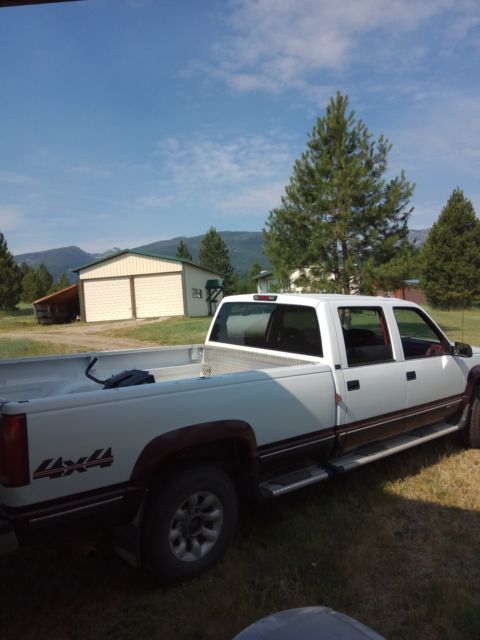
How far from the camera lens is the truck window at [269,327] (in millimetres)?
4332

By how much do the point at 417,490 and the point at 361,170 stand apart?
1453 centimetres

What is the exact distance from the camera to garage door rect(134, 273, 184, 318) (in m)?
32.1

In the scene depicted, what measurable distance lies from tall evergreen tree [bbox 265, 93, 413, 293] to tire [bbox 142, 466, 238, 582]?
48.7ft

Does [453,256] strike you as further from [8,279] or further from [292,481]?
[8,279]

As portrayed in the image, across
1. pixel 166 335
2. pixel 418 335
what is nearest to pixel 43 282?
pixel 166 335

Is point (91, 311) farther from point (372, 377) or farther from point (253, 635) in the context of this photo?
point (253, 635)

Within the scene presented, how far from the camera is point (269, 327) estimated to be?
15.9ft

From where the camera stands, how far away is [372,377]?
421cm

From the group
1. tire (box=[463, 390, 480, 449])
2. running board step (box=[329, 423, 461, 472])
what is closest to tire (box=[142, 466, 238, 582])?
running board step (box=[329, 423, 461, 472])

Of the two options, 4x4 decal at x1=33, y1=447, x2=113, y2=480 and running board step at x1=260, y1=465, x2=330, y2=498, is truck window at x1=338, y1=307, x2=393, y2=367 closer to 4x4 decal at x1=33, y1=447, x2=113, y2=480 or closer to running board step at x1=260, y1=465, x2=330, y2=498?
running board step at x1=260, y1=465, x2=330, y2=498

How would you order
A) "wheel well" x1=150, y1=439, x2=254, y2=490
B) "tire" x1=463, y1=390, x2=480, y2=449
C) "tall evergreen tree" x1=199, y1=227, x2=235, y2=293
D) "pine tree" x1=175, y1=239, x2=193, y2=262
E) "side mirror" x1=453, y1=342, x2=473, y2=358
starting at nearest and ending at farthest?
"wheel well" x1=150, y1=439, x2=254, y2=490
"side mirror" x1=453, y1=342, x2=473, y2=358
"tire" x1=463, y1=390, x2=480, y2=449
"tall evergreen tree" x1=199, y1=227, x2=235, y2=293
"pine tree" x1=175, y1=239, x2=193, y2=262

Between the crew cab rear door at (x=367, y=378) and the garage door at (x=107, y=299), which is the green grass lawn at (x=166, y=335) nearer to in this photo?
the garage door at (x=107, y=299)

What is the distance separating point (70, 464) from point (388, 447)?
9.76ft

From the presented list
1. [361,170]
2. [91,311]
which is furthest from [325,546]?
[91,311]
